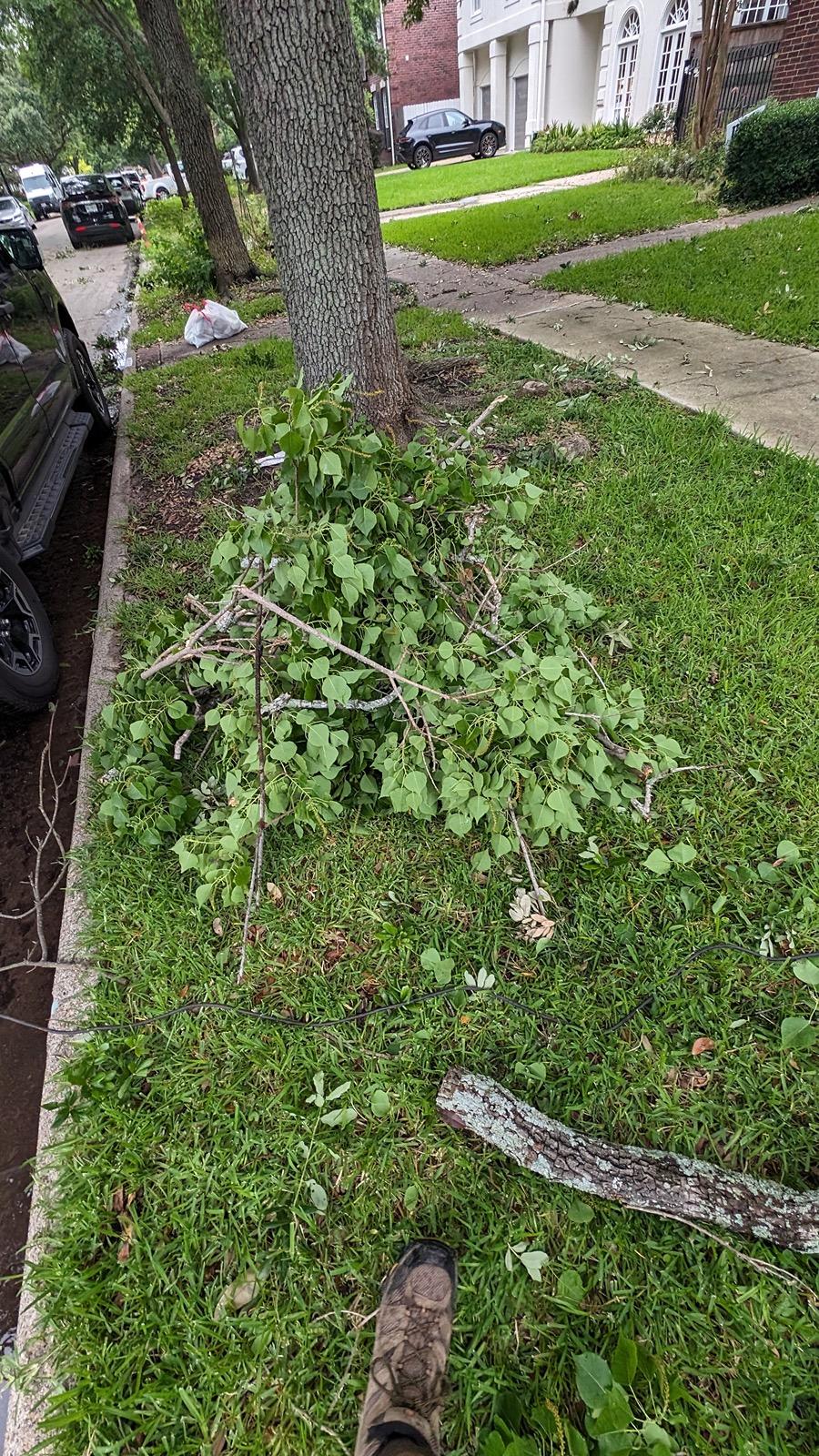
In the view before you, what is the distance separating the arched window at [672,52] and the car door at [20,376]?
18.3m

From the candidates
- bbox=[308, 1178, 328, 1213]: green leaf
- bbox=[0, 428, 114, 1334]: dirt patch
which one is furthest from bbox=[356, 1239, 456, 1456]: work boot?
bbox=[0, 428, 114, 1334]: dirt patch

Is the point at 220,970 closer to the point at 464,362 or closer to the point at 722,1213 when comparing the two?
the point at 722,1213

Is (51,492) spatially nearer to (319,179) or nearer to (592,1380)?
(319,179)

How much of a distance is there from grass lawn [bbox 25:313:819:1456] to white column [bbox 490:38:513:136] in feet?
105

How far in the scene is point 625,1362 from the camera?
51.6 inches

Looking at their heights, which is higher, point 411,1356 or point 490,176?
point 411,1356

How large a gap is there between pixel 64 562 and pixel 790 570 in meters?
4.11

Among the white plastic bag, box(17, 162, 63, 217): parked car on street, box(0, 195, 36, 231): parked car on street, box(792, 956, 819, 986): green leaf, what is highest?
box(0, 195, 36, 231): parked car on street

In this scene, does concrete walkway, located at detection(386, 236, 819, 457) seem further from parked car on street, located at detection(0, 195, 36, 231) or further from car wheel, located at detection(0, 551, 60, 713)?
car wheel, located at detection(0, 551, 60, 713)

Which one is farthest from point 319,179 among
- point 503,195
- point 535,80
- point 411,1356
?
point 535,80

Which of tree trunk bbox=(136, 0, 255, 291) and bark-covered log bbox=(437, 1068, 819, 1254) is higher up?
tree trunk bbox=(136, 0, 255, 291)

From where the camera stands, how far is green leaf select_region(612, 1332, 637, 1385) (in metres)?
1.30

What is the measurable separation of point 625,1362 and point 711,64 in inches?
636

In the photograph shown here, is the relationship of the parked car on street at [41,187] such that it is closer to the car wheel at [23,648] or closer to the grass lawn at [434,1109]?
the car wheel at [23,648]
